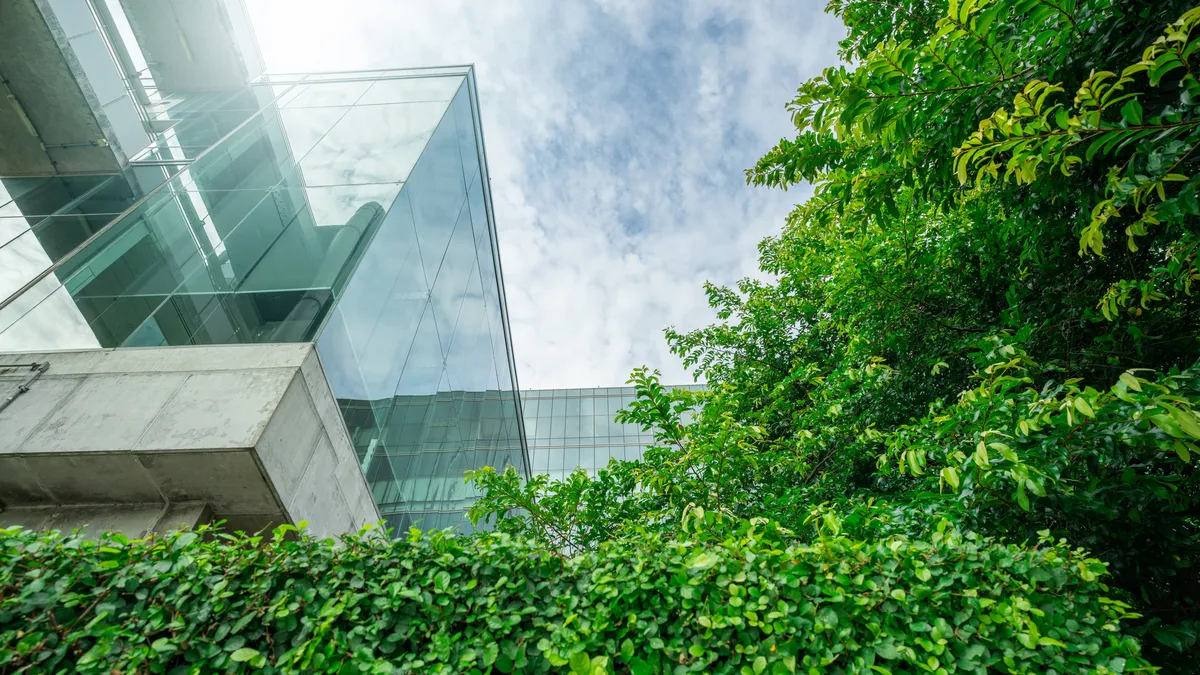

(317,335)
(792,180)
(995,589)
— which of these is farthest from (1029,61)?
(317,335)

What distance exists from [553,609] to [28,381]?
19.8 feet

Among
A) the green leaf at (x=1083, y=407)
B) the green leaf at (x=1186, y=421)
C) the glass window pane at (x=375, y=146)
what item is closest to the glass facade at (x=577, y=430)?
the glass window pane at (x=375, y=146)

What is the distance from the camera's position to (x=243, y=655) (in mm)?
2201

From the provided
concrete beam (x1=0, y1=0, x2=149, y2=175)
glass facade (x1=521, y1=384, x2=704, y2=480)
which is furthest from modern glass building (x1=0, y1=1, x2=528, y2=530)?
glass facade (x1=521, y1=384, x2=704, y2=480)

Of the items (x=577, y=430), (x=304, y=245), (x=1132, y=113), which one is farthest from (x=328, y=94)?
(x=577, y=430)

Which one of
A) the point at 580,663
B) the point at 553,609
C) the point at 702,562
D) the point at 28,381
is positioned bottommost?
the point at 580,663

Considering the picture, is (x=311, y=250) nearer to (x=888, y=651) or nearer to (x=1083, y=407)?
(x=888, y=651)

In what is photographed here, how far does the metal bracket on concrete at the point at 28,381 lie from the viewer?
4.85 meters

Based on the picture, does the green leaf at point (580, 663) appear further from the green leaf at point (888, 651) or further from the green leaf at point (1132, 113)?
the green leaf at point (1132, 113)

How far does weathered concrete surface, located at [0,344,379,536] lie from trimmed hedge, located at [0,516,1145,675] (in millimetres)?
1929

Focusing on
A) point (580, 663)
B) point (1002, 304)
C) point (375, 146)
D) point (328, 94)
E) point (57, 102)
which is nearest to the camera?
point (580, 663)

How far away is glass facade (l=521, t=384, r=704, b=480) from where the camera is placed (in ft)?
98.5

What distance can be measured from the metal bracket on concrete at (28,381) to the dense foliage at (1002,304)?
4.51 m

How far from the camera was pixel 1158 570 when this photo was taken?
3191 millimetres
